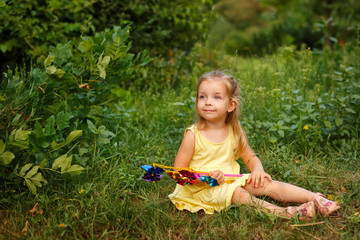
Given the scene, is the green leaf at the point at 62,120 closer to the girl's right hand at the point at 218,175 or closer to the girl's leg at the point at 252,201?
the girl's right hand at the point at 218,175

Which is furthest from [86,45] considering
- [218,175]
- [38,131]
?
[218,175]

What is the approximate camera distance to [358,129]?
3000 millimetres

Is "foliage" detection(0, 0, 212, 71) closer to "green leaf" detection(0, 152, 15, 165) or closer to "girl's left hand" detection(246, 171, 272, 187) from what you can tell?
"green leaf" detection(0, 152, 15, 165)

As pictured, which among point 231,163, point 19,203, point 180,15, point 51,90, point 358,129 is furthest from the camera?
point 180,15

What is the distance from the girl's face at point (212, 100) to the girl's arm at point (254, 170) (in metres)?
0.34

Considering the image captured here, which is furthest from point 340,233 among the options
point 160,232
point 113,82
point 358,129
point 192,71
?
point 192,71

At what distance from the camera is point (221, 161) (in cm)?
232

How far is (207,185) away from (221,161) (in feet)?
0.61

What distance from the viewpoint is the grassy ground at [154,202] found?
192cm

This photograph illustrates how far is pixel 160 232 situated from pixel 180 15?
9.83ft

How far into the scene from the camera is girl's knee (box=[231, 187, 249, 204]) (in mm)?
2162

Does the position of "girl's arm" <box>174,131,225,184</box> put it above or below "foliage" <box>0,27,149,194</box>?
below

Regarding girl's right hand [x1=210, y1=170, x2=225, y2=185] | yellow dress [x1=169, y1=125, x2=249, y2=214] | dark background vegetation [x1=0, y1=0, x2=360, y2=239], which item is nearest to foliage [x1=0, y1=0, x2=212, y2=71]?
dark background vegetation [x1=0, y1=0, x2=360, y2=239]

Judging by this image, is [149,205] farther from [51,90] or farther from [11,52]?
[11,52]
